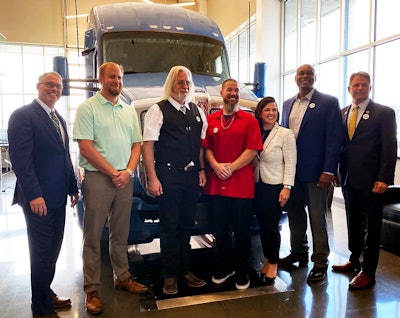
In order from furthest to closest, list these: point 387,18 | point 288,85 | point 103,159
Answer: point 288,85, point 387,18, point 103,159

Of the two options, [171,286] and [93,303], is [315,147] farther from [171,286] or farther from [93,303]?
[93,303]

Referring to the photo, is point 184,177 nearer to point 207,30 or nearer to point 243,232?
point 243,232

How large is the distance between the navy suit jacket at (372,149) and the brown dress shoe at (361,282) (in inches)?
29.4

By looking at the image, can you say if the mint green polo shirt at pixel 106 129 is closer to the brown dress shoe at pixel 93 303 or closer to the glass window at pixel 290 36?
the brown dress shoe at pixel 93 303

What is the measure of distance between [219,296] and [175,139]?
129cm

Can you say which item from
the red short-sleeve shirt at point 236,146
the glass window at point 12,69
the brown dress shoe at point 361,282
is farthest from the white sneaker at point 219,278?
the glass window at point 12,69

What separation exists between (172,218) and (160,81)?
165 cm

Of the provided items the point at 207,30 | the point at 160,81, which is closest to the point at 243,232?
the point at 160,81

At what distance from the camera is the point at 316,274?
10.5ft

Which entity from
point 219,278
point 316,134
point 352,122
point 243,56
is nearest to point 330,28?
point 243,56

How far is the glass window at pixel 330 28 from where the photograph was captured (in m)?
7.90

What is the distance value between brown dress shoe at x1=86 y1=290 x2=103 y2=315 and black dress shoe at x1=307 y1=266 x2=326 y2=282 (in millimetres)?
1743

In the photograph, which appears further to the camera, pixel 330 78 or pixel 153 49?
pixel 330 78

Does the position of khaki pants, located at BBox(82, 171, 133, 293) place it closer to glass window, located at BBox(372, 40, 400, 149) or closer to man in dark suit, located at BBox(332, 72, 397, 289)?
man in dark suit, located at BBox(332, 72, 397, 289)
